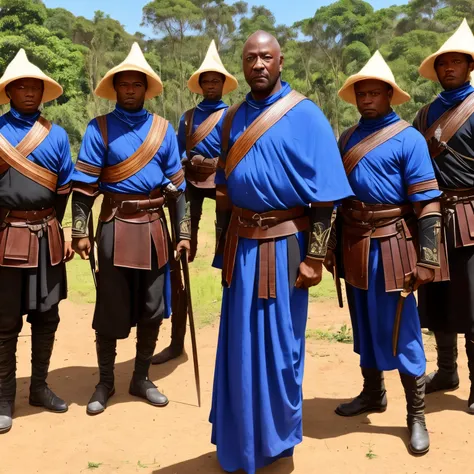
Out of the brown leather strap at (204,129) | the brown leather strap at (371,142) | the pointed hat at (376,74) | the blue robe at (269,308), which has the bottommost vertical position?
the blue robe at (269,308)

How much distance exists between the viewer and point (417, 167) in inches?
143

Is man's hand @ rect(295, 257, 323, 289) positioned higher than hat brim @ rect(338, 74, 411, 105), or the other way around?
hat brim @ rect(338, 74, 411, 105)

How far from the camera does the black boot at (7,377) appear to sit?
4332 mm

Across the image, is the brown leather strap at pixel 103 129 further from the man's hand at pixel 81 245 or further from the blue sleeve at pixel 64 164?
the man's hand at pixel 81 245

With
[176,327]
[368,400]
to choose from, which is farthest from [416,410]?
[176,327]

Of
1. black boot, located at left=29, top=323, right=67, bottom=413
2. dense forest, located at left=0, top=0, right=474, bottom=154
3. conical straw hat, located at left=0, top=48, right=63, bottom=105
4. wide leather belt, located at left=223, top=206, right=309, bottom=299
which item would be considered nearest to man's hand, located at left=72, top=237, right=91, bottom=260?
black boot, located at left=29, top=323, right=67, bottom=413

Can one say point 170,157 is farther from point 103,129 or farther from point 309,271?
point 309,271

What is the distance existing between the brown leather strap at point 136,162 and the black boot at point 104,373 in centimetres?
122

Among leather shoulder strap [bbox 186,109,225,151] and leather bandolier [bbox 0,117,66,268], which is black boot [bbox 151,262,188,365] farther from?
leather bandolier [bbox 0,117,66,268]

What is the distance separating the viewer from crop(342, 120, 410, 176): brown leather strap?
3713 mm

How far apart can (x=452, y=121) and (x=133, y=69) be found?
220 cm

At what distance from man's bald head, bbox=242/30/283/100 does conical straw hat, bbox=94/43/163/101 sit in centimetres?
128

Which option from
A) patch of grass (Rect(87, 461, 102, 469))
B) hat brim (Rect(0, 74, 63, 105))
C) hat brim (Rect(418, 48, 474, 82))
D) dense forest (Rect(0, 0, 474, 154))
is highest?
dense forest (Rect(0, 0, 474, 154))

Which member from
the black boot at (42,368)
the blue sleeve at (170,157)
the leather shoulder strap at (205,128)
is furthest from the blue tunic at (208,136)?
the black boot at (42,368)
